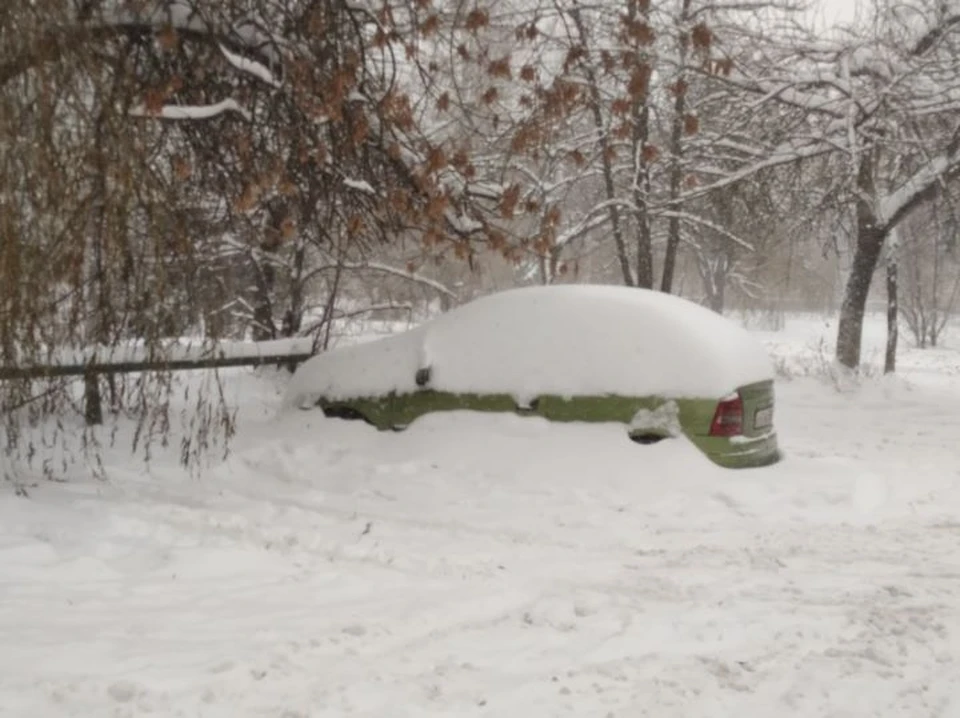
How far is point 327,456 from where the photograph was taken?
746 centimetres

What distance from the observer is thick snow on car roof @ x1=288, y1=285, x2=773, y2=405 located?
6914 millimetres

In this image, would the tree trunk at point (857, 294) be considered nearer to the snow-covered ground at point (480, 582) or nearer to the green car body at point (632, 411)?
the snow-covered ground at point (480, 582)

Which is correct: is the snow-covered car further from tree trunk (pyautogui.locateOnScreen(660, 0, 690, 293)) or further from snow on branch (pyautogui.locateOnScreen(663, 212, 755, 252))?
snow on branch (pyautogui.locateOnScreen(663, 212, 755, 252))

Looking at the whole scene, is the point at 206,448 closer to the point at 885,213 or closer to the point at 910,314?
the point at 885,213

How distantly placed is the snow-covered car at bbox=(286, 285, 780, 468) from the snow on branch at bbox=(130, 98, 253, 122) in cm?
241

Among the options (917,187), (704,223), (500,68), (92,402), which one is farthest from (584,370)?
(917,187)

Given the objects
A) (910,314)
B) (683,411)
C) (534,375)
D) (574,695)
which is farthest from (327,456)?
(910,314)

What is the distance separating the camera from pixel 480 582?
4852 mm

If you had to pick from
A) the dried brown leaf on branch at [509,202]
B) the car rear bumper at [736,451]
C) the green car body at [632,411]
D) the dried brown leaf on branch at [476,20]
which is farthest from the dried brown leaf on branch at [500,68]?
the car rear bumper at [736,451]

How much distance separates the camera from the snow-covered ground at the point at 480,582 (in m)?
3.53

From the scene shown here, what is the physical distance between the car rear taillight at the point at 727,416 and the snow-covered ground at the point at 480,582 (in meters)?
0.28

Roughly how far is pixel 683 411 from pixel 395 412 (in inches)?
92.0

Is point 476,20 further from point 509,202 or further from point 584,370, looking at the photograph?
point 584,370

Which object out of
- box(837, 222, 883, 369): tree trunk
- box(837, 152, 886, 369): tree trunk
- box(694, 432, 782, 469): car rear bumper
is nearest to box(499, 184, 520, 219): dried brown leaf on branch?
box(694, 432, 782, 469): car rear bumper
